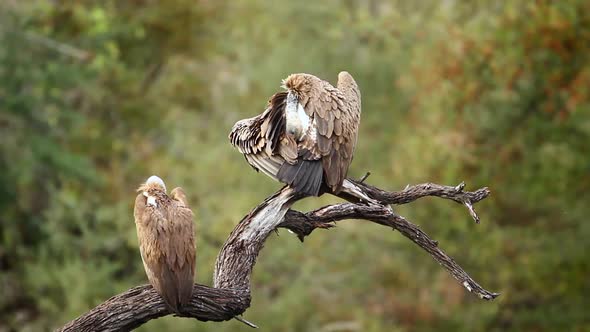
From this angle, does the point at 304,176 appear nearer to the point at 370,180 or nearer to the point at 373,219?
the point at 373,219

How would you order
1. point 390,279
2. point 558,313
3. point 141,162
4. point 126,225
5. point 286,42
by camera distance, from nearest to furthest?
point 126,225 < point 558,313 < point 390,279 < point 141,162 < point 286,42

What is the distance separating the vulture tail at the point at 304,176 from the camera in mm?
6062

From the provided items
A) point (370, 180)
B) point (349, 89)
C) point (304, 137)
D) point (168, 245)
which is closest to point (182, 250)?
point (168, 245)

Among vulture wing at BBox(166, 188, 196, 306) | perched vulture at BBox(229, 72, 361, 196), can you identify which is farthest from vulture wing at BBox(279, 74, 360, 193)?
vulture wing at BBox(166, 188, 196, 306)

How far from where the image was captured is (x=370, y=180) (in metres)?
20.5

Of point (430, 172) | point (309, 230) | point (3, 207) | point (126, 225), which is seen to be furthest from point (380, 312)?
point (309, 230)

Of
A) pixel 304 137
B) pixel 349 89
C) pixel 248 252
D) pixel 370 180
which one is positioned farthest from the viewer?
pixel 370 180

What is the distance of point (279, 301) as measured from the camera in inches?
661

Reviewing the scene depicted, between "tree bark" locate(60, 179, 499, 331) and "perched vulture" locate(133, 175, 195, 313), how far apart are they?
0.11 meters

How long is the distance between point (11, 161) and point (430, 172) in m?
7.28

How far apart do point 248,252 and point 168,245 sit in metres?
0.49

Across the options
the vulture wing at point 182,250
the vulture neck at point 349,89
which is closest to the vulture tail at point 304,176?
the vulture wing at point 182,250

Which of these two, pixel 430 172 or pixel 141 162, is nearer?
pixel 430 172

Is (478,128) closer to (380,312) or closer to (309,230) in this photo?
(380,312)
